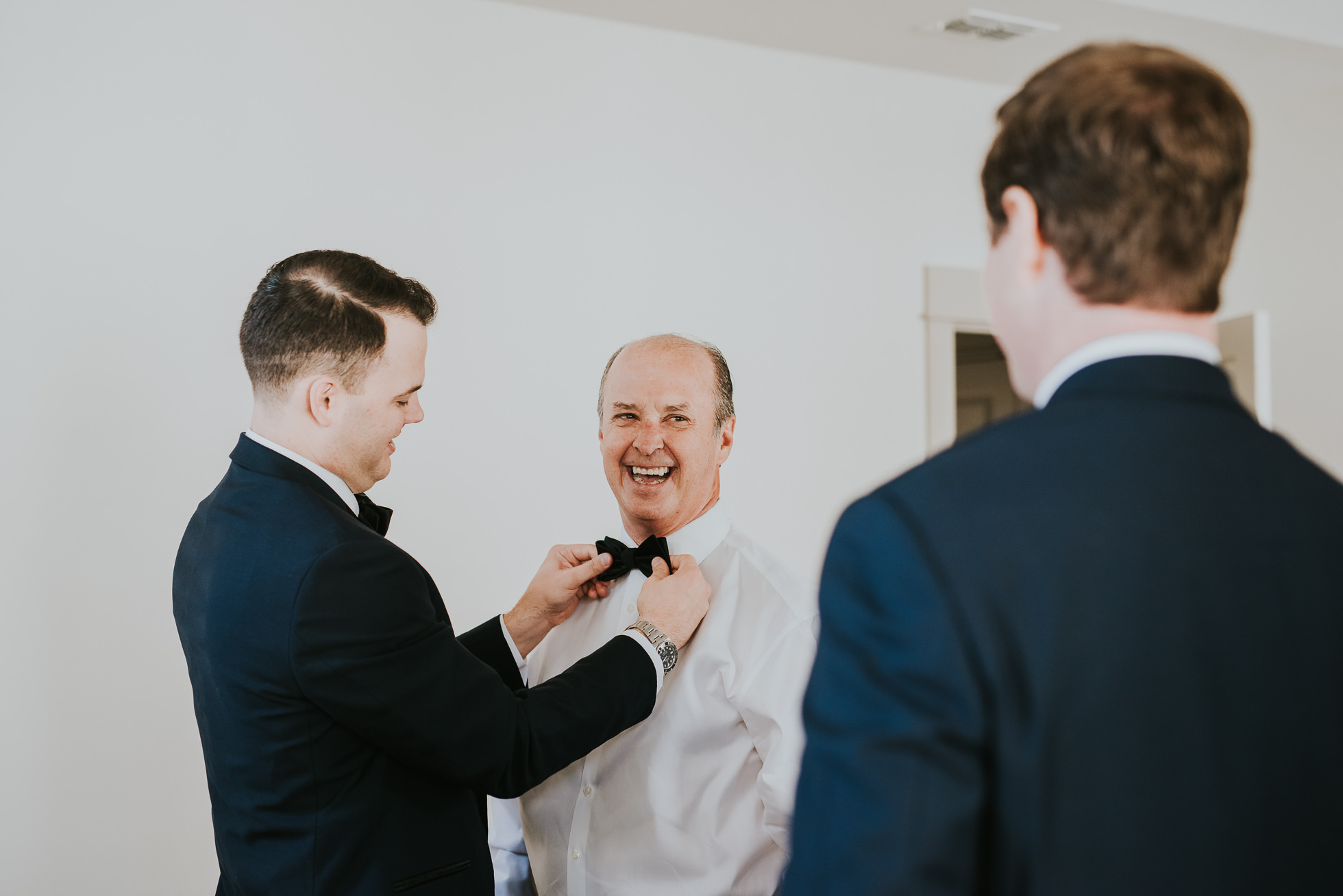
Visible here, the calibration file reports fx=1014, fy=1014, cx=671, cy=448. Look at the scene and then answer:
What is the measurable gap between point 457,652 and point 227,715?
0.31 metres

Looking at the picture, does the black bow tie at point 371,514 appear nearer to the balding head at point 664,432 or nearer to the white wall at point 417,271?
the balding head at point 664,432

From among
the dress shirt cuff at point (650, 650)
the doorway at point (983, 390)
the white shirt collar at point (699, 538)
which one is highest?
the doorway at point (983, 390)

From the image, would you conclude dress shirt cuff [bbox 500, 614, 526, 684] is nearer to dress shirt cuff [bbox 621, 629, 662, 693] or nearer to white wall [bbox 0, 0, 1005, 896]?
dress shirt cuff [bbox 621, 629, 662, 693]

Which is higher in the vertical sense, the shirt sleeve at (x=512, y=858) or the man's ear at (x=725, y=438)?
the man's ear at (x=725, y=438)

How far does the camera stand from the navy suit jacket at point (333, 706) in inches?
50.6

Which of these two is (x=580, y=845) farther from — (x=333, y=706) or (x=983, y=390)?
(x=983, y=390)

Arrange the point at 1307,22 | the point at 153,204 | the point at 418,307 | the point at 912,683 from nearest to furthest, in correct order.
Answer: the point at 912,683, the point at 418,307, the point at 153,204, the point at 1307,22

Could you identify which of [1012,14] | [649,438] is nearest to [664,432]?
[649,438]

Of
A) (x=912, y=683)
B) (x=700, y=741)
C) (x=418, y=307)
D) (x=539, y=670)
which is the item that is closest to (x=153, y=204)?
(x=418, y=307)

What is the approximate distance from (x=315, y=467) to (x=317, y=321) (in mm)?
203

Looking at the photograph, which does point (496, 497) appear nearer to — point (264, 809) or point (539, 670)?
point (539, 670)

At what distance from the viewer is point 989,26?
2941 mm

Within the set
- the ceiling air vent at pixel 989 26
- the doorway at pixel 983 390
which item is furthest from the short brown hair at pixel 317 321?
the doorway at pixel 983 390

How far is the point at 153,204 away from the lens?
2430 mm
